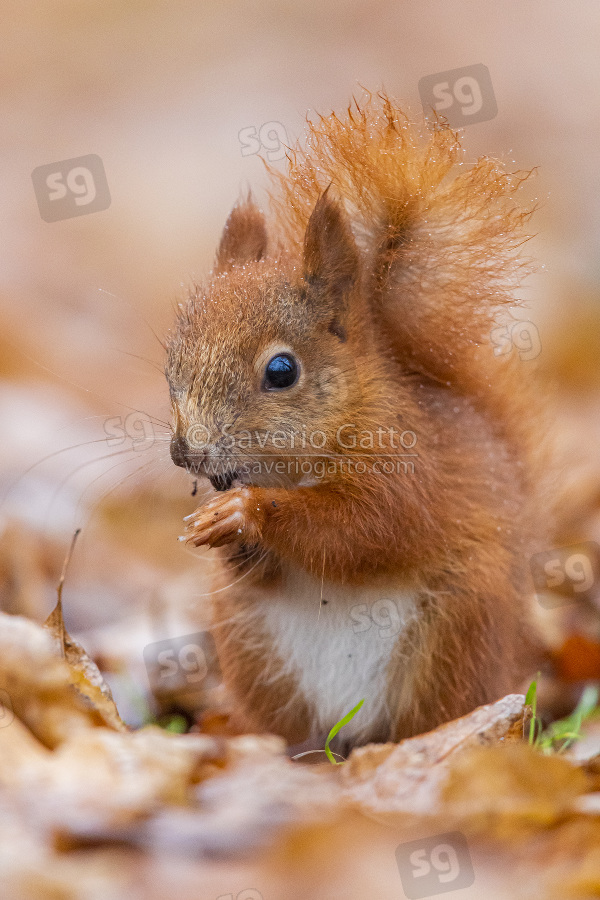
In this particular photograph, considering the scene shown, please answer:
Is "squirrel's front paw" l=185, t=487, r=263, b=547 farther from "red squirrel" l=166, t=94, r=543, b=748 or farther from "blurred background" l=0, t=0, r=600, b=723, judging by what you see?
"blurred background" l=0, t=0, r=600, b=723

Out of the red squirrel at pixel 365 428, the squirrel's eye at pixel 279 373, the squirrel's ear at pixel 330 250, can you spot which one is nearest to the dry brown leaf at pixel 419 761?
the red squirrel at pixel 365 428

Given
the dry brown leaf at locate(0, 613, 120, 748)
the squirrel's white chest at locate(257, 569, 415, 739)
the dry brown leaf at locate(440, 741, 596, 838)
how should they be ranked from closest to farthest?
the dry brown leaf at locate(440, 741, 596, 838) < the dry brown leaf at locate(0, 613, 120, 748) < the squirrel's white chest at locate(257, 569, 415, 739)

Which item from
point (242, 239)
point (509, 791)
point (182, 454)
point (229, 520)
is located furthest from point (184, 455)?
point (509, 791)

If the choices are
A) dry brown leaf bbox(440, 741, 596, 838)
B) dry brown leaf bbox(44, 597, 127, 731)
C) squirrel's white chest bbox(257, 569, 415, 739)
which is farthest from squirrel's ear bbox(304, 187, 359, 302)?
dry brown leaf bbox(440, 741, 596, 838)

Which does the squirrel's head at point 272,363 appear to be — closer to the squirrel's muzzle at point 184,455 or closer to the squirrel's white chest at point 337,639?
the squirrel's muzzle at point 184,455

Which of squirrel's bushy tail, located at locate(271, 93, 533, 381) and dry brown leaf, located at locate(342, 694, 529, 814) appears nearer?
dry brown leaf, located at locate(342, 694, 529, 814)

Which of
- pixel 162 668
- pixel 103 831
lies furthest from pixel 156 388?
pixel 103 831
